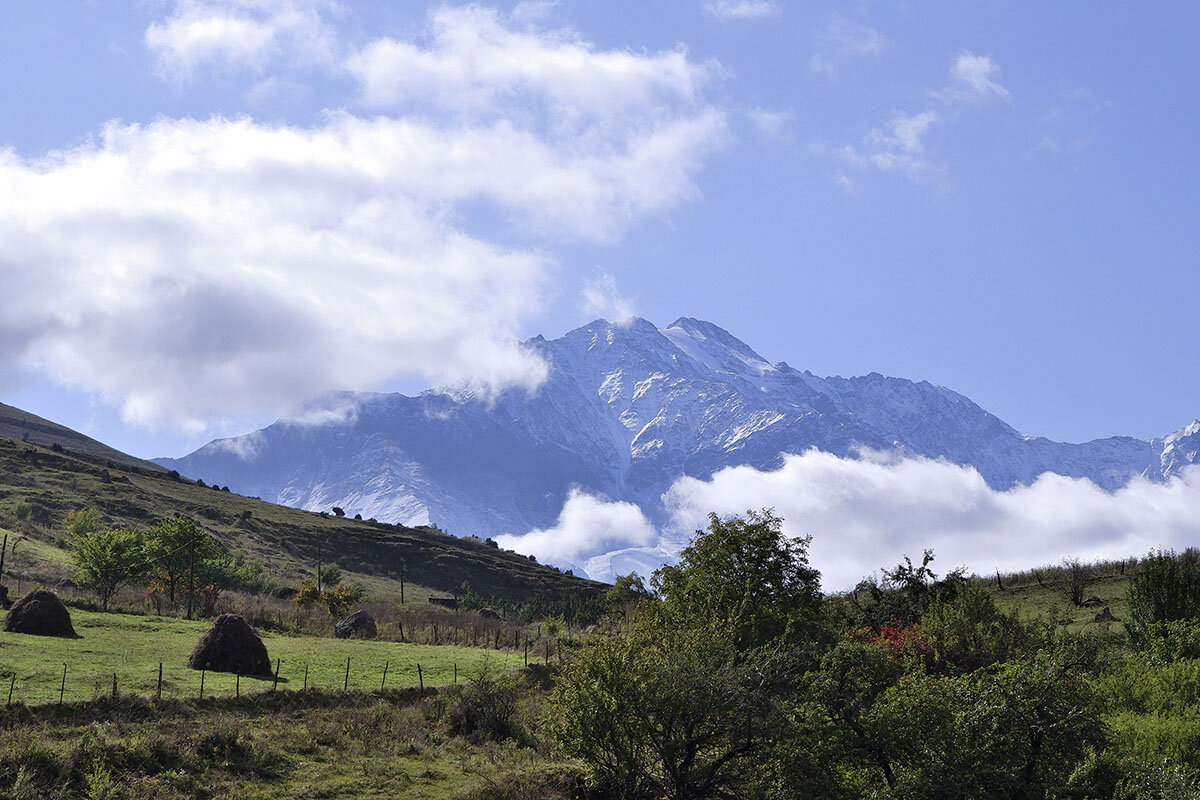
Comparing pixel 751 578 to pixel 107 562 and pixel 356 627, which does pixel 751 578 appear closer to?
pixel 356 627

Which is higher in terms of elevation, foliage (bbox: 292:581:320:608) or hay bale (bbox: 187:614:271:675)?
foliage (bbox: 292:581:320:608)

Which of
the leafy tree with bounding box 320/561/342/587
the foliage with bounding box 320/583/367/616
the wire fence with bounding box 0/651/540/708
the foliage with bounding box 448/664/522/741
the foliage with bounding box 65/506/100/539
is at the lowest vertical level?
the foliage with bounding box 448/664/522/741

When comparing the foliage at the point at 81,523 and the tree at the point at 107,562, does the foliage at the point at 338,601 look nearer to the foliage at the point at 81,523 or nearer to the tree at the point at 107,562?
the tree at the point at 107,562

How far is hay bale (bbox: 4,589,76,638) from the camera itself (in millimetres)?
54000

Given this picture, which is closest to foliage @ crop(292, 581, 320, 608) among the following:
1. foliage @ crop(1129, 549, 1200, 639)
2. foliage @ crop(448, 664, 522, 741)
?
foliage @ crop(448, 664, 522, 741)

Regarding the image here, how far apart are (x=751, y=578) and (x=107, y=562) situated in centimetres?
5645

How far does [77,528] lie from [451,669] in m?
72.8

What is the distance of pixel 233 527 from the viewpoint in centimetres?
16350

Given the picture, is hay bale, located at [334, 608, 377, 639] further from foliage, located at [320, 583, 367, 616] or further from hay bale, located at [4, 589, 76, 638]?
hay bale, located at [4, 589, 76, 638]

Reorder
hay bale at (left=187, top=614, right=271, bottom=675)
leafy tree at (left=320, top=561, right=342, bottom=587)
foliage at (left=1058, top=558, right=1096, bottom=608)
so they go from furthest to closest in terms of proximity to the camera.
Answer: leafy tree at (left=320, top=561, right=342, bottom=587), foliage at (left=1058, top=558, right=1096, bottom=608), hay bale at (left=187, top=614, right=271, bottom=675)

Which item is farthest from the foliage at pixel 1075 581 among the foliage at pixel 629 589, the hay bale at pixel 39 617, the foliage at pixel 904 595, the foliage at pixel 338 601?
the hay bale at pixel 39 617

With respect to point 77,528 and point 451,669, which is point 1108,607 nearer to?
point 451,669

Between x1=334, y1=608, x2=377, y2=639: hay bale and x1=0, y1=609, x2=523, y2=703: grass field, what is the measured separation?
3.23m

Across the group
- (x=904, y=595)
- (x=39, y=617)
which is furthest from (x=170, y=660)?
(x=904, y=595)
